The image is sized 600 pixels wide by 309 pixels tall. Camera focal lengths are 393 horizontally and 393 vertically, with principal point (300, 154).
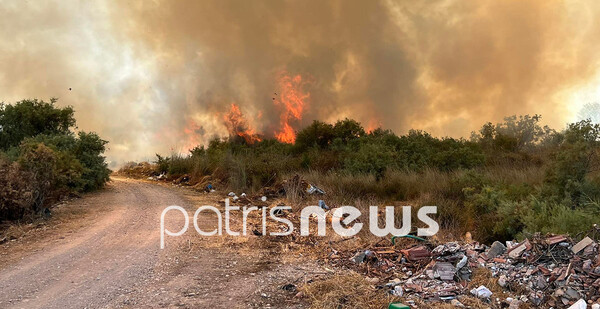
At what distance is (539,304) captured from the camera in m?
4.40

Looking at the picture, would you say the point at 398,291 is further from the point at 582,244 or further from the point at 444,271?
the point at 582,244

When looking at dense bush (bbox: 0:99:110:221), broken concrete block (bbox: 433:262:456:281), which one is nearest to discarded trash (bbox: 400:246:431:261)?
broken concrete block (bbox: 433:262:456:281)

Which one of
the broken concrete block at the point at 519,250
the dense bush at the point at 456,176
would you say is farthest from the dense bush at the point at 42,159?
the broken concrete block at the point at 519,250

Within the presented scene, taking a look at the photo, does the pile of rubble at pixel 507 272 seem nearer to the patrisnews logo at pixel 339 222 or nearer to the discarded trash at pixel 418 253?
the discarded trash at pixel 418 253

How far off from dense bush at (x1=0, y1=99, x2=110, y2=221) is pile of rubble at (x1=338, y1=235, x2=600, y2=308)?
889 cm

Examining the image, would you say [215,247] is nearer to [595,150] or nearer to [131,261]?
[131,261]

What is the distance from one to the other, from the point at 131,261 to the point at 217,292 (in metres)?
2.26

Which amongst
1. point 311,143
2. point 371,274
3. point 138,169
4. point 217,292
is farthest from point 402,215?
point 138,169

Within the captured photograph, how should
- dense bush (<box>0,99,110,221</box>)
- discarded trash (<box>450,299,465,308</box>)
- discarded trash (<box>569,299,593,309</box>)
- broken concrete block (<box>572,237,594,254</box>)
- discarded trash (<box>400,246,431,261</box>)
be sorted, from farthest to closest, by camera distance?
dense bush (<box>0,99,110,221</box>)
discarded trash (<box>400,246,431,261</box>)
broken concrete block (<box>572,237,594,254</box>)
discarded trash (<box>450,299,465,308</box>)
discarded trash (<box>569,299,593,309</box>)

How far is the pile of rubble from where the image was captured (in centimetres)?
443

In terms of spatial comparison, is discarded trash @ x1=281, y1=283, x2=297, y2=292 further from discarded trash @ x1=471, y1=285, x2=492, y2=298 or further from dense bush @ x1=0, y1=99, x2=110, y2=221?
dense bush @ x1=0, y1=99, x2=110, y2=221

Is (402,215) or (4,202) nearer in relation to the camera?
(402,215)

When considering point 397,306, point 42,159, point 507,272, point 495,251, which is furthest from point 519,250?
point 42,159

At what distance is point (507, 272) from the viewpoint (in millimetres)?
5051
